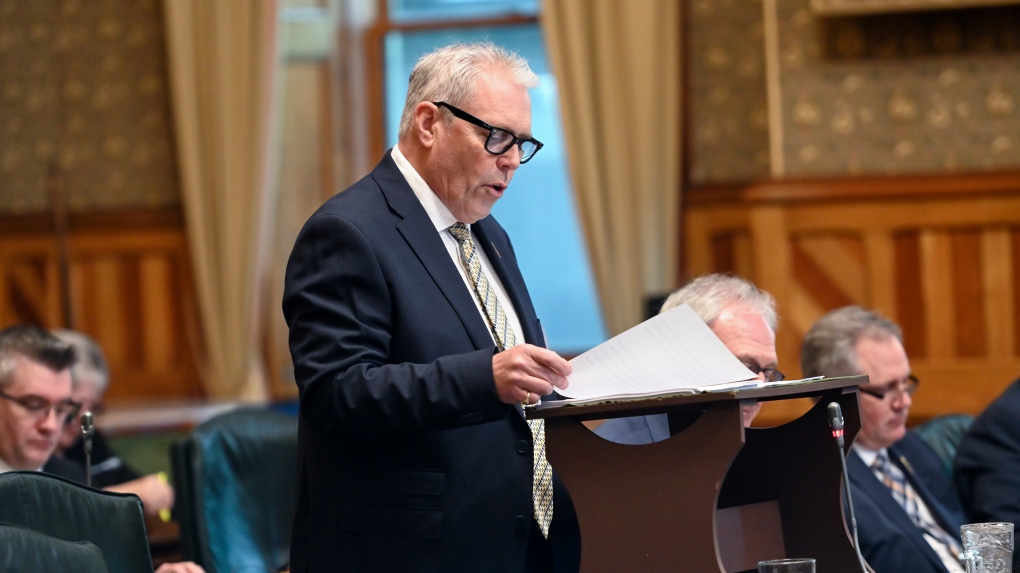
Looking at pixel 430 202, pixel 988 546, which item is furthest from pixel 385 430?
pixel 988 546

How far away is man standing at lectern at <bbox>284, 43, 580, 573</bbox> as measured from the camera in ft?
6.35

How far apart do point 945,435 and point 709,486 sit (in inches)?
88.1

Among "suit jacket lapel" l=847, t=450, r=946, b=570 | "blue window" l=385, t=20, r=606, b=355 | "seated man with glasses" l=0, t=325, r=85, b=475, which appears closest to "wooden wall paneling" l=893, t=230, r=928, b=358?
"blue window" l=385, t=20, r=606, b=355

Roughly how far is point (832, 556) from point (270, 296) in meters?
4.46

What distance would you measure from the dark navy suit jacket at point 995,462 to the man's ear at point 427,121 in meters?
1.80

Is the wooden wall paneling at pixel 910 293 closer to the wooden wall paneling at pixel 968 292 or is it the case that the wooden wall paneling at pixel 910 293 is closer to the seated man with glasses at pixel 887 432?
the wooden wall paneling at pixel 968 292

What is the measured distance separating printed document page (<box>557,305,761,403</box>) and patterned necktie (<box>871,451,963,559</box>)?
4.85 feet

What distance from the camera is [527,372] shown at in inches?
72.4

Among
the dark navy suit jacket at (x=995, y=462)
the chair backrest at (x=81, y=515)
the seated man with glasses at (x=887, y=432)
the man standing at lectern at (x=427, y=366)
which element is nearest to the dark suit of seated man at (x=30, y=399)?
the chair backrest at (x=81, y=515)

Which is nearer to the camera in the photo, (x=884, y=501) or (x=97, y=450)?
(x=884, y=501)

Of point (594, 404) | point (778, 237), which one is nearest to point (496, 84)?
point (594, 404)

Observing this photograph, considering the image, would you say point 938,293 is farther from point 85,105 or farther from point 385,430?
point 85,105

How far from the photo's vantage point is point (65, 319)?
20.3ft

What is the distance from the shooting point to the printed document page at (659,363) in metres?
1.85
